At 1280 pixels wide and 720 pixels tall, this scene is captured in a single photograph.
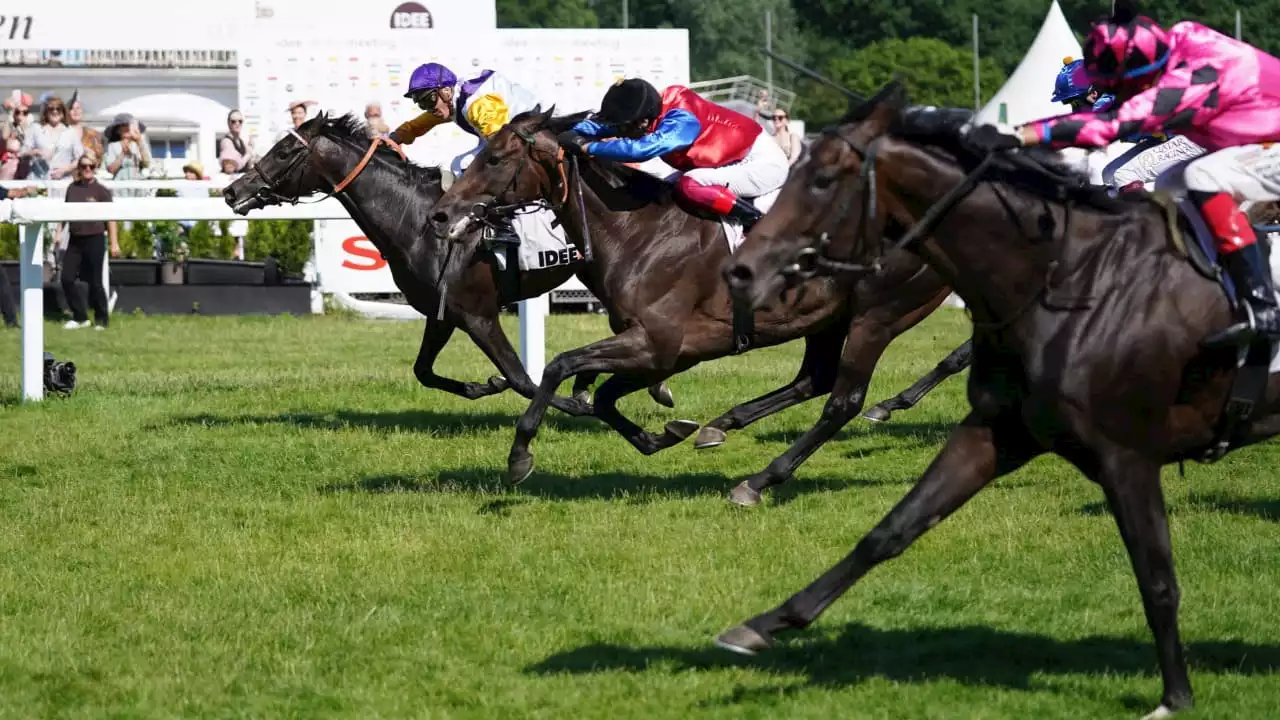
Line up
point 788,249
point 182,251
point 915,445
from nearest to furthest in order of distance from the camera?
A: point 788,249 < point 915,445 < point 182,251

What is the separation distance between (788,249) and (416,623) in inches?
79.4

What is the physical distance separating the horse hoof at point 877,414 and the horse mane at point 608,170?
7.13 feet

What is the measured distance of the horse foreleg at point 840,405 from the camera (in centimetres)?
794

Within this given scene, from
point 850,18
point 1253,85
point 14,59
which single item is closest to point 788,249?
point 1253,85

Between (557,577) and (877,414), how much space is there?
3714 mm

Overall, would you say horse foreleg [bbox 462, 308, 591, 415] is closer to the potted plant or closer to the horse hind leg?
the horse hind leg

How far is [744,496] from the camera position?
25.9 feet

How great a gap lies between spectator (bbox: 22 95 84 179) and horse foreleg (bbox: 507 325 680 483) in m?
12.7

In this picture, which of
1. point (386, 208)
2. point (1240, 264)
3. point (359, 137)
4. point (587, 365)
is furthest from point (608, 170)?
point (1240, 264)

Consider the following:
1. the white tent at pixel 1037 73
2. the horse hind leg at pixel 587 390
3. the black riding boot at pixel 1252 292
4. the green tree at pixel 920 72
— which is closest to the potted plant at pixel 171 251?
the horse hind leg at pixel 587 390

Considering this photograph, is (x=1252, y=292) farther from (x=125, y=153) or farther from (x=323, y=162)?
(x=125, y=153)

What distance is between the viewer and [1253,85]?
512 centimetres

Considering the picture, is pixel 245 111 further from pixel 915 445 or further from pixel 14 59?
pixel 14 59

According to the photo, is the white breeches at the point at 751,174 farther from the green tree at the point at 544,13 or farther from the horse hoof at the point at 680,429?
the green tree at the point at 544,13
